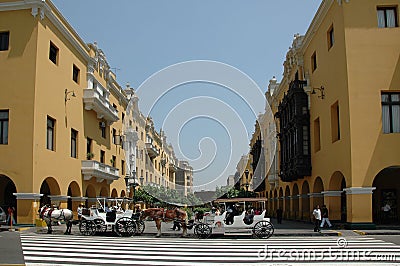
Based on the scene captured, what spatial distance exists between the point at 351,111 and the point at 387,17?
6051 mm

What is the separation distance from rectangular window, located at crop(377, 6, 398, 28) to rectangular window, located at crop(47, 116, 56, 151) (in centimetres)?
2184

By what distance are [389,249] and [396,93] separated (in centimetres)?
1243

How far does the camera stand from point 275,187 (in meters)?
50.2

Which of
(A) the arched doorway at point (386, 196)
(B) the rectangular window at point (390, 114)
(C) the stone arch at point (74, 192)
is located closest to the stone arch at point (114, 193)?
(C) the stone arch at point (74, 192)

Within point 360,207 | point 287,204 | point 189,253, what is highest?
point 360,207

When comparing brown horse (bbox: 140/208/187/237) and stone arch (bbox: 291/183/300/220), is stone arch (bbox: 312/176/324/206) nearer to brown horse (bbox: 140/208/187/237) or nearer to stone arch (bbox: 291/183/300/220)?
stone arch (bbox: 291/183/300/220)

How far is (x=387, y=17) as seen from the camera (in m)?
26.8

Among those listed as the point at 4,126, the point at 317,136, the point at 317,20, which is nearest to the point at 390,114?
the point at 317,136

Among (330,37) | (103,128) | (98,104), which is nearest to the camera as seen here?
(330,37)

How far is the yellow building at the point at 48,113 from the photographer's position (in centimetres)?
2827

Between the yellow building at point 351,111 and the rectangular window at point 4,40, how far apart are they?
2044 centimetres

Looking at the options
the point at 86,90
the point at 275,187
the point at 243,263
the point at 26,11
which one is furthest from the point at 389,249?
the point at 275,187

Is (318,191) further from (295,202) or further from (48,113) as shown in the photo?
(48,113)

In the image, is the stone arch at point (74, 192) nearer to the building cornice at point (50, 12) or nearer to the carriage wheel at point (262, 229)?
the building cornice at point (50, 12)
